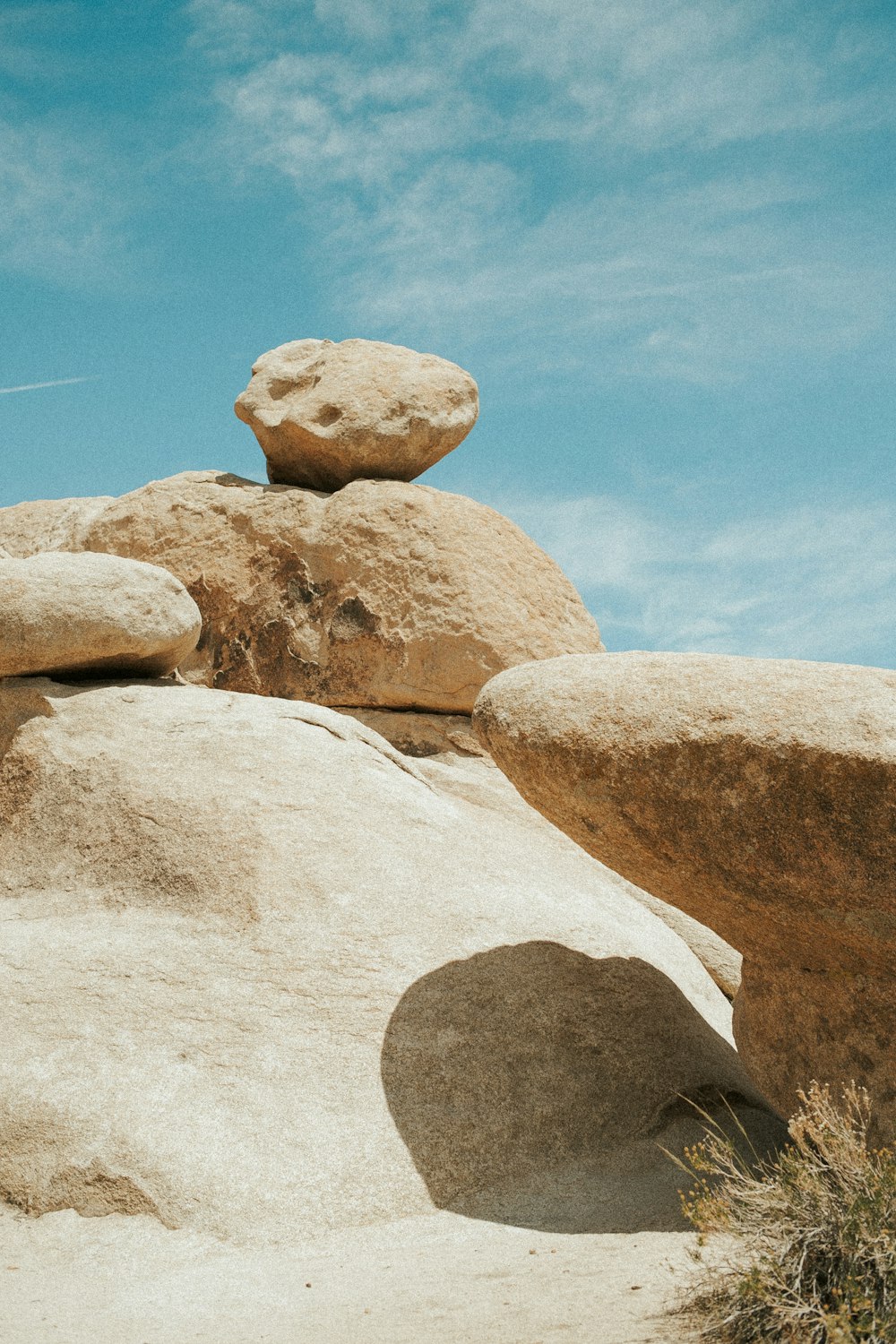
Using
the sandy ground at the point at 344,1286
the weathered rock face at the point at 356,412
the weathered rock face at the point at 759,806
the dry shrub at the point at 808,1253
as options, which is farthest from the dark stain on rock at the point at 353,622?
the dry shrub at the point at 808,1253

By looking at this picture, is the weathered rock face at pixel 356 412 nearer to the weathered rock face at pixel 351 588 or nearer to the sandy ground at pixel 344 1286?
the weathered rock face at pixel 351 588

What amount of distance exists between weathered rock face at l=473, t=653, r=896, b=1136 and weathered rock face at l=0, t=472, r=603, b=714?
453 cm

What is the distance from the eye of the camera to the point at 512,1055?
5.93 metres

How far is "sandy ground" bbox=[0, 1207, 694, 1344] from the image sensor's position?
4.00 m

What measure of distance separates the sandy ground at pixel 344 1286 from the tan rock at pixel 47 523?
289 inches

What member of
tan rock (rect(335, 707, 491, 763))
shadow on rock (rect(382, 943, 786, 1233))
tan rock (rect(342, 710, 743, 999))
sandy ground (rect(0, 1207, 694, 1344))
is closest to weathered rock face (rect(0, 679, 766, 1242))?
shadow on rock (rect(382, 943, 786, 1233))

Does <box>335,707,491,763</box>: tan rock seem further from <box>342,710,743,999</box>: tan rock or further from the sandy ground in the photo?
the sandy ground

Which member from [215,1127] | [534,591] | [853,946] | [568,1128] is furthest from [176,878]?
[534,591]

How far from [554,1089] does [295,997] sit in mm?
1304

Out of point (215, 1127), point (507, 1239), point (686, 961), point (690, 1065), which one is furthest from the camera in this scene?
point (686, 961)

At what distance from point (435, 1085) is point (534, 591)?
19.2ft

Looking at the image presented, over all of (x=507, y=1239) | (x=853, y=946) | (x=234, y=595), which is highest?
(x=234, y=595)

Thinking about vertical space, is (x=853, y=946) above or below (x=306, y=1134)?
above

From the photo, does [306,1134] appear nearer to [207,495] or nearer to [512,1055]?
[512,1055]
